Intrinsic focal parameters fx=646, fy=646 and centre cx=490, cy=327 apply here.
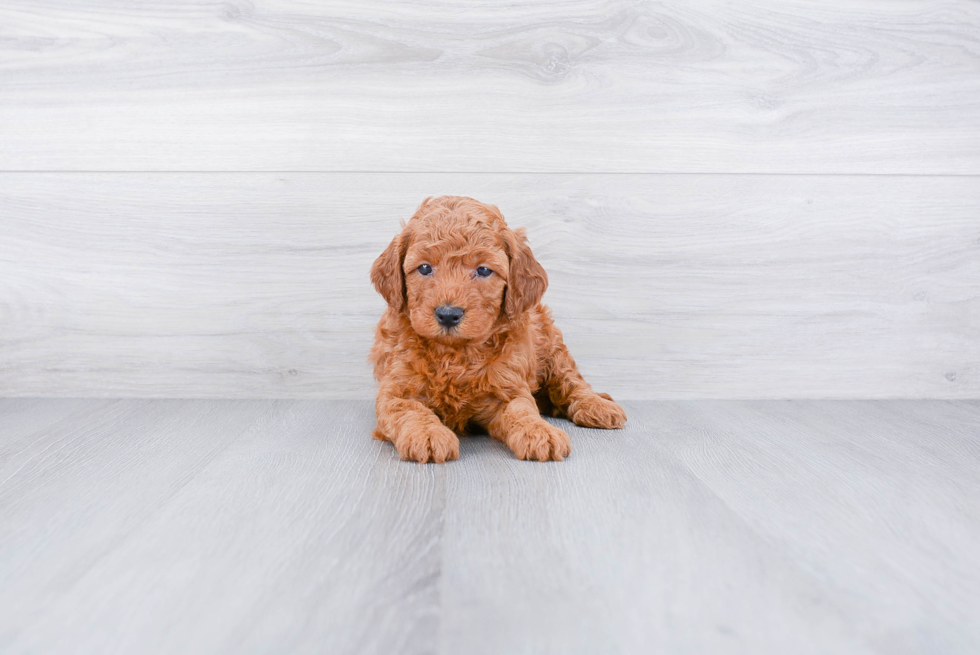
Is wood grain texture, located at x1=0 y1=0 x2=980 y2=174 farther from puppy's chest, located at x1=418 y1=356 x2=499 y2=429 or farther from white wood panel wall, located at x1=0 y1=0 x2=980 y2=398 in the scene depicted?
puppy's chest, located at x1=418 y1=356 x2=499 y2=429

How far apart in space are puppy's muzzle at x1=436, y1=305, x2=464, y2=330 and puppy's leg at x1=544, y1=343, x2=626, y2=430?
475 millimetres

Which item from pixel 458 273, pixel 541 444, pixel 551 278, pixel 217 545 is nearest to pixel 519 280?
pixel 458 273

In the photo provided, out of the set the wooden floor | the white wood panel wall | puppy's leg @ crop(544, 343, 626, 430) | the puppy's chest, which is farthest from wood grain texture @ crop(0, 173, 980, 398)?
the puppy's chest

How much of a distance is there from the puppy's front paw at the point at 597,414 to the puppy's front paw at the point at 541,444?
0.32m

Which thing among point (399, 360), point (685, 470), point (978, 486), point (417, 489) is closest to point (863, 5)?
point (978, 486)

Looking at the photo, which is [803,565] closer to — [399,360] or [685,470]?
[685,470]

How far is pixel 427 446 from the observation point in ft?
4.38

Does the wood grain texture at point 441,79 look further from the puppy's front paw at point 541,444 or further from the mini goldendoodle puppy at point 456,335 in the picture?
the puppy's front paw at point 541,444

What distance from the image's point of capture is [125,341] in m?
2.08

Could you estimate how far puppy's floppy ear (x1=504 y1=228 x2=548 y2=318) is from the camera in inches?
59.5

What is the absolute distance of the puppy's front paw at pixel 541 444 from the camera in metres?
1.37

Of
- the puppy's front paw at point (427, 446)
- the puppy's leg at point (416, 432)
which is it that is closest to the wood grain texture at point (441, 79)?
the puppy's leg at point (416, 432)

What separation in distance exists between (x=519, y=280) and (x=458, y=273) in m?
0.16

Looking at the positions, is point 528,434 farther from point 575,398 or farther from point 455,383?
point 575,398
